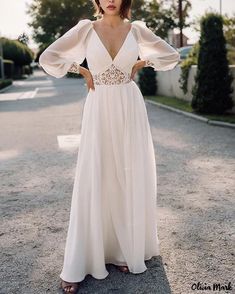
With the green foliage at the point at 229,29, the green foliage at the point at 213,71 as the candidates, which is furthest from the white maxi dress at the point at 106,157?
the green foliage at the point at 229,29

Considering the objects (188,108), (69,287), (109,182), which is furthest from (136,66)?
(188,108)

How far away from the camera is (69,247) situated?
330 centimetres

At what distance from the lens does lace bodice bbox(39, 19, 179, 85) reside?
3.11 meters

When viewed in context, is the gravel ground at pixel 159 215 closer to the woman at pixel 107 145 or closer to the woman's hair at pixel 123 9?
the woman at pixel 107 145

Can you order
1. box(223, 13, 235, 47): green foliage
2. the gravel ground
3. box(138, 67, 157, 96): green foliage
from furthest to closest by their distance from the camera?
box(138, 67, 157, 96): green foliage → box(223, 13, 235, 47): green foliage → the gravel ground

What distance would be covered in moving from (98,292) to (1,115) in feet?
43.5

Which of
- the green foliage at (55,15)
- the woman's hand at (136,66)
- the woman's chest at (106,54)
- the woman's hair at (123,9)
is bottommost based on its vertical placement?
the woman's hand at (136,66)

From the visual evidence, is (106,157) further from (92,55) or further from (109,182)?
(92,55)

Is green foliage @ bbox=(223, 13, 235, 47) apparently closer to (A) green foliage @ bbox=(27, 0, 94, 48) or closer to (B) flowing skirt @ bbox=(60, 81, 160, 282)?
(B) flowing skirt @ bbox=(60, 81, 160, 282)

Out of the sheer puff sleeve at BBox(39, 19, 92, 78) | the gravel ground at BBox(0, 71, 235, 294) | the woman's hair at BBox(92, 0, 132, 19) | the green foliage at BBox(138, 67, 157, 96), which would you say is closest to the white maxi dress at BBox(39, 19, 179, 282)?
the sheer puff sleeve at BBox(39, 19, 92, 78)

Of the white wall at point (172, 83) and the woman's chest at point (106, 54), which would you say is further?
the white wall at point (172, 83)

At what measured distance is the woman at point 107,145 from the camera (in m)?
3.17

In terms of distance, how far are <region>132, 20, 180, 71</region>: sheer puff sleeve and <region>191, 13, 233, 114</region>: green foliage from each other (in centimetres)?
914

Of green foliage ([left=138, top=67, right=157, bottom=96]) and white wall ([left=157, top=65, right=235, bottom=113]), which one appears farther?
green foliage ([left=138, top=67, right=157, bottom=96])
